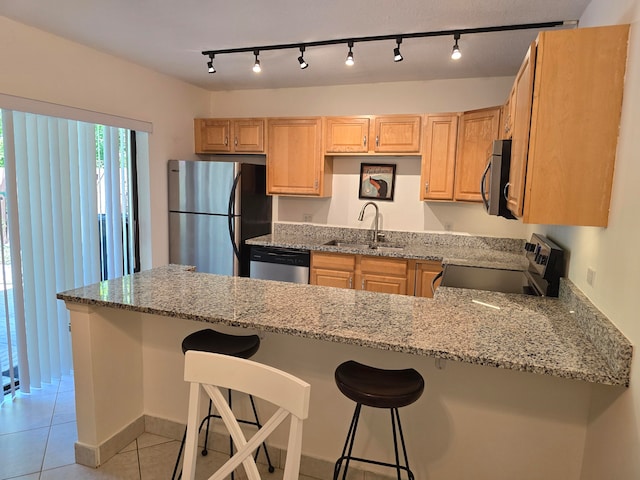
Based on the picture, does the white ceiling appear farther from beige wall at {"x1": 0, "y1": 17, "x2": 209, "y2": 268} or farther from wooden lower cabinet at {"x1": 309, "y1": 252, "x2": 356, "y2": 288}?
wooden lower cabinet at {"x1": 309, "y1": 252, "x2": 356, "y2": 288}

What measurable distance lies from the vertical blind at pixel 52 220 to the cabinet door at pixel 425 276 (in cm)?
260

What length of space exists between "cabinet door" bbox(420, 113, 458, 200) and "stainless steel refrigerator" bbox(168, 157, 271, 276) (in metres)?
1.68

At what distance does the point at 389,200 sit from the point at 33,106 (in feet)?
9.85

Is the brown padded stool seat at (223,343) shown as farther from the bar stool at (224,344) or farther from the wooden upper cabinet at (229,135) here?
the wooden upper cabinet at (229,135)

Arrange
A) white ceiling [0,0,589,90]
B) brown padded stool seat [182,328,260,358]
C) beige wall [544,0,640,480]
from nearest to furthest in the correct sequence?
beige wall [544,0,640,480]
brown padded stool seat [182,328,260,358]
white ceiling [0,0,589,90]

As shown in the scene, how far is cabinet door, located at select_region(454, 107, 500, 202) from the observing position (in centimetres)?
335

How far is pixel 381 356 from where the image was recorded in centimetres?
185

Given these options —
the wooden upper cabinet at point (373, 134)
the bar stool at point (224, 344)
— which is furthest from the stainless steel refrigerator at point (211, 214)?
the bar stool at point (224, 344)

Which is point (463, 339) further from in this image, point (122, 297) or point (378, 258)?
point (378, 258)

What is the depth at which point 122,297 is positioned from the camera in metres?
1.95

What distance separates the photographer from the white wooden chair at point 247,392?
1.09 meters

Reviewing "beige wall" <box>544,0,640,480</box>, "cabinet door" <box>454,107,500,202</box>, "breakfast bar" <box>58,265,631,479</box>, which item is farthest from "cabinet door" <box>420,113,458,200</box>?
"beige wall" <box>544,0,640,480</box>

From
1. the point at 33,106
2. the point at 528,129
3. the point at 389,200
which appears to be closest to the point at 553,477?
the point at 528,129

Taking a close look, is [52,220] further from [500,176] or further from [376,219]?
[500,176]
